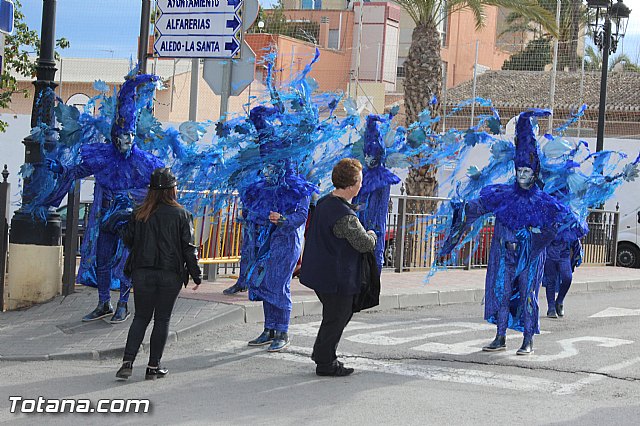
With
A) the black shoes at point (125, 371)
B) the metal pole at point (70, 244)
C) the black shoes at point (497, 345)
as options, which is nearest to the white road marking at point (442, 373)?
the black shoes at point (497, 345)

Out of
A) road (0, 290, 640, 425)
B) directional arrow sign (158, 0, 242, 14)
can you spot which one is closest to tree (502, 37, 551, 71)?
directional arrow sign (158, 0, 242, 14)

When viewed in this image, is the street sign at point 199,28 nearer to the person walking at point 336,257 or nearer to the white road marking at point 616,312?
the person walking at point 336,257

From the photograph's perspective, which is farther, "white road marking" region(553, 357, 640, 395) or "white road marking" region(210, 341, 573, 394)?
"white road marking" region(210, 341, 573, 394)

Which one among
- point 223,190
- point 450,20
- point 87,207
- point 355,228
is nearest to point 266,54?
point 223,190

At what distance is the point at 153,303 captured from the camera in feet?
24.2

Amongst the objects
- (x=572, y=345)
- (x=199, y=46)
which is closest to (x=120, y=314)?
(x=199, y=46)

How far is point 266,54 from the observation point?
31.8 feet

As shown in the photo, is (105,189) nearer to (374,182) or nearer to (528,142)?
(374,182)

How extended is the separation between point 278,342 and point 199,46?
15.0ft

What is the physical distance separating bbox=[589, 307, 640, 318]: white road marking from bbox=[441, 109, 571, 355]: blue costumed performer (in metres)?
3.82

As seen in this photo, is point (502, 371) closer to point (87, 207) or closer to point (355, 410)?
point (355, 410)

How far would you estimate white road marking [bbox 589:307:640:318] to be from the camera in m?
12.8

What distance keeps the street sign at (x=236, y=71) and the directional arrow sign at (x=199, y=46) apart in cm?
20

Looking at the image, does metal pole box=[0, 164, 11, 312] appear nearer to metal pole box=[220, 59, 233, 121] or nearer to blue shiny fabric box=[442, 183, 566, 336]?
metal pole box=[220, 59, 233, 121]
